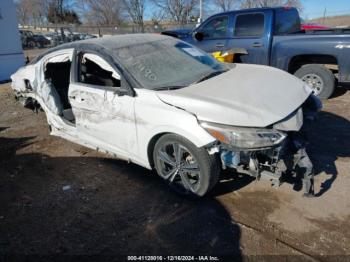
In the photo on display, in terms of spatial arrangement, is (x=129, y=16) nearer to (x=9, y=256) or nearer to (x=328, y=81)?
(x=328, y=81)

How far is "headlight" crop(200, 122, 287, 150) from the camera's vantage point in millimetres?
Answer: 2732

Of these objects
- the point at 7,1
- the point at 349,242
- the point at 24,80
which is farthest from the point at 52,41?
the point at 349,242

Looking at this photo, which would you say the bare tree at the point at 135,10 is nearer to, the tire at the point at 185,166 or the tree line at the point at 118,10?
the tree line at the point at 118,10

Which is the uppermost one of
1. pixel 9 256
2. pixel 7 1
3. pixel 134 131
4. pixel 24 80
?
pixel 7 1

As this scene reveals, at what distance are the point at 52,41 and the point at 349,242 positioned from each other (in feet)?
107

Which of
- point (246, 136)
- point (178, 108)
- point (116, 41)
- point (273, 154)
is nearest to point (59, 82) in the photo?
point (116, 41)

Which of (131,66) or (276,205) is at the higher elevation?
(131,66)

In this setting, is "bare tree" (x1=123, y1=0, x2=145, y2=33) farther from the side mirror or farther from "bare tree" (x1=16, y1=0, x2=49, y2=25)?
the side mirror

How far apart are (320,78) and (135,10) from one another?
31525 mm

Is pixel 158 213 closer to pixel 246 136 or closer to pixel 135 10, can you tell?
pixel 246 136

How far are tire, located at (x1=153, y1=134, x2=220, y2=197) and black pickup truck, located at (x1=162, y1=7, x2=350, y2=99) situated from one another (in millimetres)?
4376

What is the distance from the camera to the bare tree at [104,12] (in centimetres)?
3703

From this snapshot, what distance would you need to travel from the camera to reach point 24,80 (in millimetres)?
5301

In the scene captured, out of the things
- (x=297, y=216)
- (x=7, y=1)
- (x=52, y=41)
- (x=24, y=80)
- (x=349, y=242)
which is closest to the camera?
(x=349, y=242)
